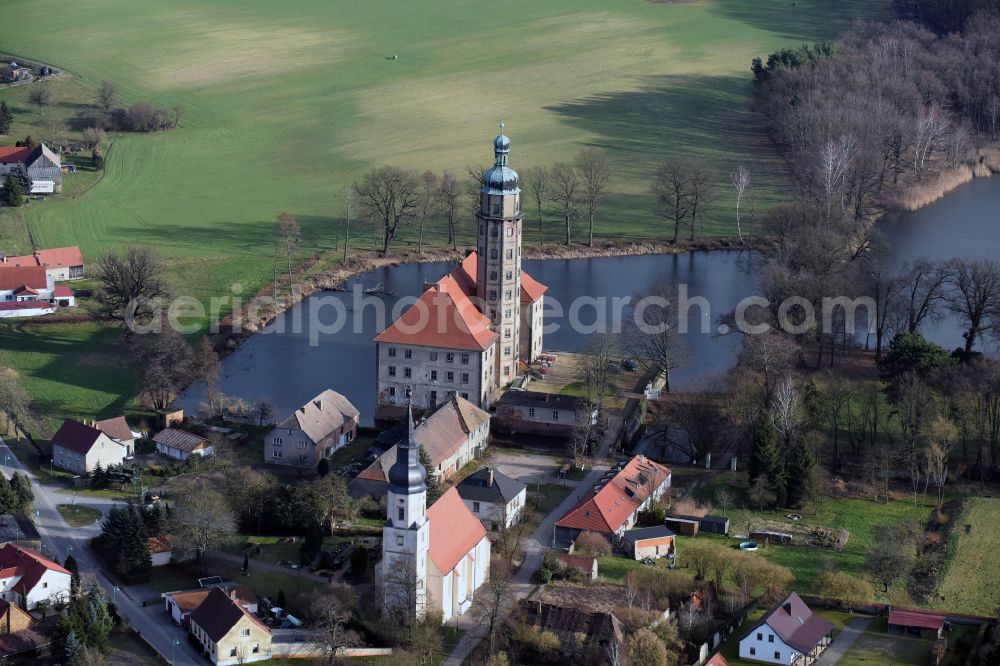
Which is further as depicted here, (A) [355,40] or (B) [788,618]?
(A) [355,40]

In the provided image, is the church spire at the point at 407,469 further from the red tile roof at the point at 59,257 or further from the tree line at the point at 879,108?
the tree line at the point at 879,108

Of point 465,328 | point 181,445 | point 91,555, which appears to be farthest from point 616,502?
point 91,555

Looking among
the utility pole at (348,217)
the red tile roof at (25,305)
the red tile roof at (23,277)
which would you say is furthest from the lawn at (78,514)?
the utility pole at (348,217)

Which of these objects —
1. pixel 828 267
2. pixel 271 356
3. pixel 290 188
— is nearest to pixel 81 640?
pixel 271 356

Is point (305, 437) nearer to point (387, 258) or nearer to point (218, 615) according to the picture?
point (218, 615)

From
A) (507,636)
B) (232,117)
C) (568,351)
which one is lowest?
(507,636)

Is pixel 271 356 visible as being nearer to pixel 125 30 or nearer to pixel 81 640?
pixel 81 640

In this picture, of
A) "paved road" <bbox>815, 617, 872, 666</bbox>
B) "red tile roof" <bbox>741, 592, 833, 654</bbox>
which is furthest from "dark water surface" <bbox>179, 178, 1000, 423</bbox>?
"red tile roof" <bbox>741, 592, 833, 654</bbox>
